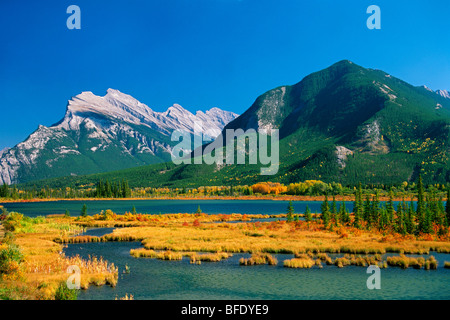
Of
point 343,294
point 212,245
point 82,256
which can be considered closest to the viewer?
point 343,294

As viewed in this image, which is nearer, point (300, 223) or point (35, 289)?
point (35, 289)

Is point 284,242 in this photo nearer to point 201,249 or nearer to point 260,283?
point 201,249

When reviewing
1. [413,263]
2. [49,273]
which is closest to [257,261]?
[413,263]

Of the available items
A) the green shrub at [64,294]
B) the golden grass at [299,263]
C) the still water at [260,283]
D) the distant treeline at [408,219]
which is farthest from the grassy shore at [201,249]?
the distant treeline at [408,219]

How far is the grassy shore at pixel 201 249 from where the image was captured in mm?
32406

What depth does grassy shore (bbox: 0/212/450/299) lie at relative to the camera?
106ft

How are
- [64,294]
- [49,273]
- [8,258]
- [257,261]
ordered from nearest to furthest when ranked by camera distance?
[64,294] → [8,258] → [49,273] → [257,261]

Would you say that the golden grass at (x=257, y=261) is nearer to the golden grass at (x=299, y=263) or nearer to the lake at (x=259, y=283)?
the lake at (x=259, y=283)

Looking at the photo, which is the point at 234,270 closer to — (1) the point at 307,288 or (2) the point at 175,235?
(1) the point at 307,288

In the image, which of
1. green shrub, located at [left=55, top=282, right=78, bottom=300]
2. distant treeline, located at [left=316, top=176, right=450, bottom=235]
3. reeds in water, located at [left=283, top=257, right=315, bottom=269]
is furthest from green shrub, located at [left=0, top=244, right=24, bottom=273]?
distant treeline, located at [left=316, top=176, right=450, bottom=235]

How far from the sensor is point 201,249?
168 feet

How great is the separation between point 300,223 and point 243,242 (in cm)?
3058
